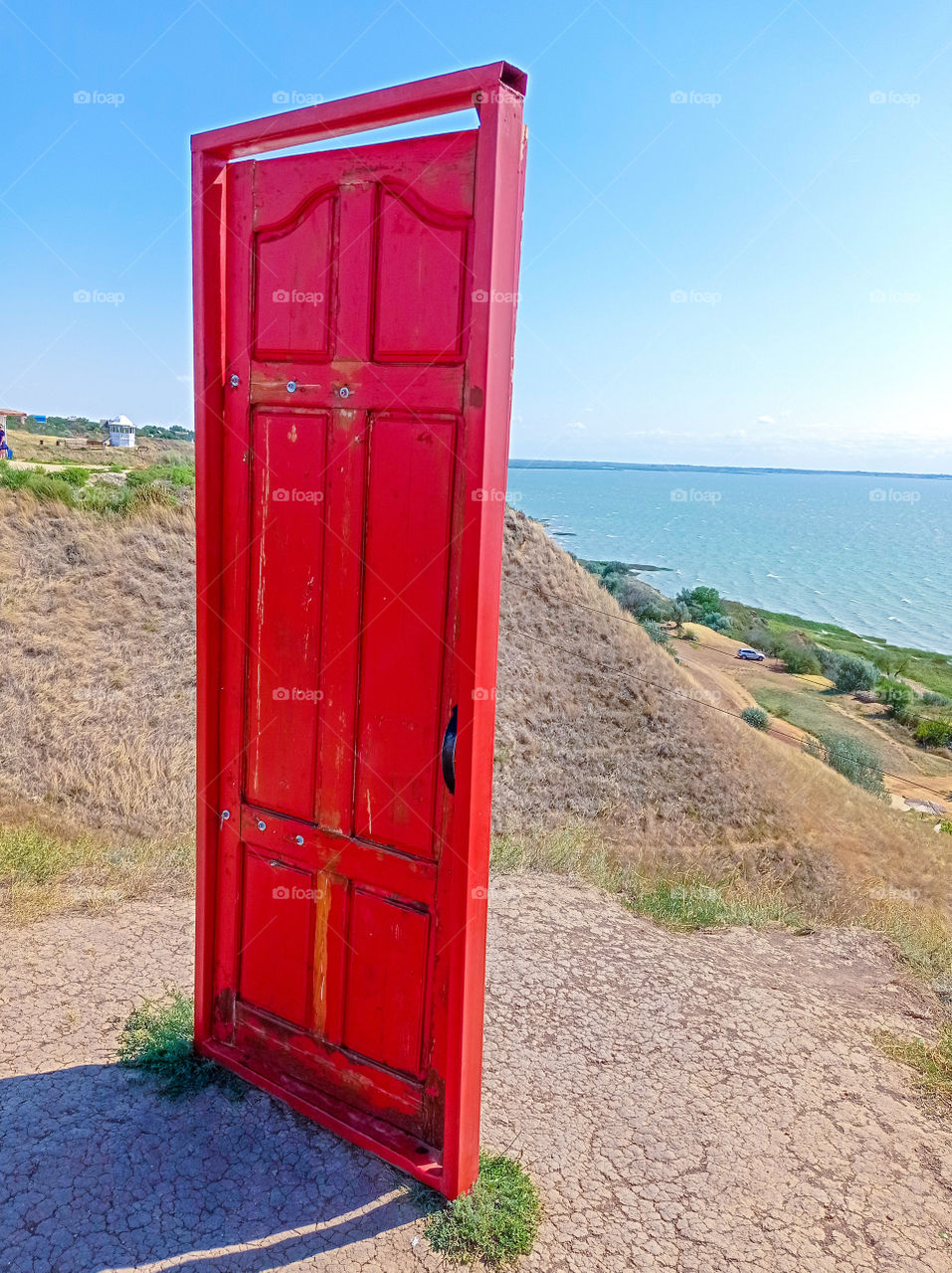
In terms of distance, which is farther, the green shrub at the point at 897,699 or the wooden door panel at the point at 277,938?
the green shrub at the point at 897,699

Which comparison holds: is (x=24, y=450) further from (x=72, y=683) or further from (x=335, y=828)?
(x=335, y=828)

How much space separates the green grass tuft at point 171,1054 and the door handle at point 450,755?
5.56 feet

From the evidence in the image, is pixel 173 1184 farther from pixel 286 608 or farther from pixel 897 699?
pixel 897 699

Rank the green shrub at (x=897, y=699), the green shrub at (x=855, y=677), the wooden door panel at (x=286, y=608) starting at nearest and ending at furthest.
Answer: the wooden door panel at (x=286, y=608) < the green shrub at (x=897, y=699) < the green shrub at (x=855, y=677)

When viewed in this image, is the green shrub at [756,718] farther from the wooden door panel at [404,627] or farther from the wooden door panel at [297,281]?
the wooden door panel at [297,281]

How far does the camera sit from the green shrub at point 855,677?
35250 mm

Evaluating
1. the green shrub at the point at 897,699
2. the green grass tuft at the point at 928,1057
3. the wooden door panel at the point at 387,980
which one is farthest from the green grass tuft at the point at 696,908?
the green shrub at the point at 897,699

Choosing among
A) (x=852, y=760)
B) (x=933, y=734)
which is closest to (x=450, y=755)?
(x=852, y=760)

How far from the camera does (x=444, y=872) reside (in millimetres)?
2844

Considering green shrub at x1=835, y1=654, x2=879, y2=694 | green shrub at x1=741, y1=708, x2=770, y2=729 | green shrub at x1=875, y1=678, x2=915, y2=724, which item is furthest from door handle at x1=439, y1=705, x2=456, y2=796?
green shrub at x1=835, y1=654, x2=879, y2=694

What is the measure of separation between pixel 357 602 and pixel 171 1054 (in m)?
2.10

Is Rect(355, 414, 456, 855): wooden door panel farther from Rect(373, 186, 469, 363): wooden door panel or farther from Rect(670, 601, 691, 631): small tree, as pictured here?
Rect(670, 601, 691, 631): small tree

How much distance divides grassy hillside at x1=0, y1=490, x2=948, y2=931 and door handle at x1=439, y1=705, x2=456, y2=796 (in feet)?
13.1

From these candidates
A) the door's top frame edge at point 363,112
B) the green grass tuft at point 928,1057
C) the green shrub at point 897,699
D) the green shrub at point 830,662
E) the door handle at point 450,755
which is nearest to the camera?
the door's top frame edge at point 363,112
